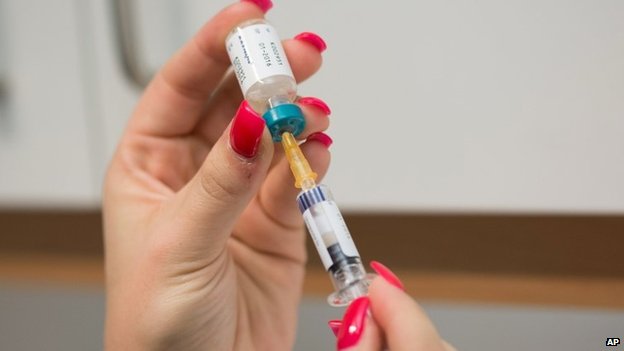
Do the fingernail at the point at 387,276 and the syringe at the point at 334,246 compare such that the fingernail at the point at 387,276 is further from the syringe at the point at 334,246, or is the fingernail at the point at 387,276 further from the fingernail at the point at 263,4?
the fingernail at the point at 263,4

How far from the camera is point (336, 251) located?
39cm

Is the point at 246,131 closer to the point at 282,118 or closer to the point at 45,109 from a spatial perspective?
the point at 282,118

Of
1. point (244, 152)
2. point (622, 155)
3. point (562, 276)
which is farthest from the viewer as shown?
point (562, 276)

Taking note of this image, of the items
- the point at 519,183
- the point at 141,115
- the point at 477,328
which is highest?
the point at 141,115

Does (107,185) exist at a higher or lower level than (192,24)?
lower

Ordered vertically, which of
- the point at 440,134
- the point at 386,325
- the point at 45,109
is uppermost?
the point at 45,109

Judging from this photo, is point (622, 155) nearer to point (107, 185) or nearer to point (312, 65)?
point (312, 65)

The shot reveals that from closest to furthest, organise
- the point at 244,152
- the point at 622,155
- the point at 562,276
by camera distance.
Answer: the point at 244,152 → the point at 622,155 → the point at 562,276

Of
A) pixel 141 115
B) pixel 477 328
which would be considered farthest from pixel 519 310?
pixel 141 115

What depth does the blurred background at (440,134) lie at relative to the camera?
Answer: 52 centimetres

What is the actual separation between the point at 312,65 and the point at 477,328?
31 centimetres

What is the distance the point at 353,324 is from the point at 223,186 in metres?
0.11

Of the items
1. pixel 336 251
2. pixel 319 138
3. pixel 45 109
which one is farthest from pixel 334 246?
pixel 45 109

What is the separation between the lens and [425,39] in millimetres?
541
